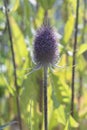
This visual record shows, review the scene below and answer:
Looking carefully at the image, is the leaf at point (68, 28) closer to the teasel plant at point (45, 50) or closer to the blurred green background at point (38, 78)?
the blurred green background at point (38, 78)

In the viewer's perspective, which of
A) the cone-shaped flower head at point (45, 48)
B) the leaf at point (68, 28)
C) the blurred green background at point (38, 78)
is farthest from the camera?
the leaf at point (68, 28)

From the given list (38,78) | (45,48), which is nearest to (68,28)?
(38,78)

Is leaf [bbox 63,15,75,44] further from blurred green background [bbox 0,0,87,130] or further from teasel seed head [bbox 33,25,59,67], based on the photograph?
teasel seed head [bbox 33,25,59,67]

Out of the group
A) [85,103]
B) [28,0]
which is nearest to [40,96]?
[85,103]

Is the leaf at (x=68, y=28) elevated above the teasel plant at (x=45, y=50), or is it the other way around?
the leaf at (x=68, y=28)

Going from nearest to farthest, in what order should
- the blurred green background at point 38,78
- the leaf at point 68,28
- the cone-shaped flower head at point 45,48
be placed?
the cone-shaped flower head at point 45,48 → the blurred green background at point 38,78 → the leaf at point 68,28

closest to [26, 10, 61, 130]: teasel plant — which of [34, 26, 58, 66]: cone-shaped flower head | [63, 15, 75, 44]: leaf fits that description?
[34, 26, 58, 66]: cone-shaped flower head

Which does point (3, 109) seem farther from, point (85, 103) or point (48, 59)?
point (48, 59)

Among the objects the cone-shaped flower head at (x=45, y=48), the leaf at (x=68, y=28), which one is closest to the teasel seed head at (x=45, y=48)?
the cone-shaped flower head at (x=45, y=48)

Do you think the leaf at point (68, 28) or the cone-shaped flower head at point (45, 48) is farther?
the leaf at point (68, 28)

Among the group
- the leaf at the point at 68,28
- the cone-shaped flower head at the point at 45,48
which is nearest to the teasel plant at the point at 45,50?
the cone-shaped flower head at the point at 45,48
